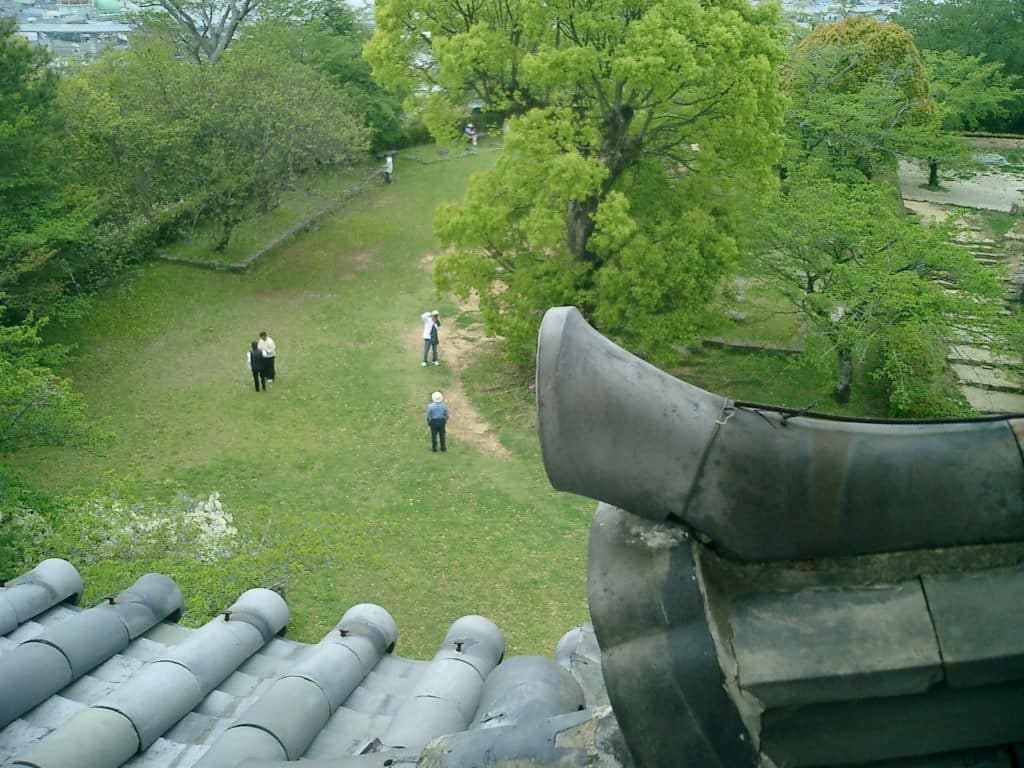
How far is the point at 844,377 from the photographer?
17.1 metres

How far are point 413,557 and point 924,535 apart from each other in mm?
10951

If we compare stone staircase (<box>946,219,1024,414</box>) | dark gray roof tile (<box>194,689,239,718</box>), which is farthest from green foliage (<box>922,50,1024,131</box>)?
dark gray roof tile (<box>194,689,239,718</box>)

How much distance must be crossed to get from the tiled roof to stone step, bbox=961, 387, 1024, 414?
41.4ft

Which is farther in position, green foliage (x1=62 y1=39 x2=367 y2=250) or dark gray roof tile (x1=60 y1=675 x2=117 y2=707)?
green foliage (x1=62 y1=39 x2=367 y2=250)

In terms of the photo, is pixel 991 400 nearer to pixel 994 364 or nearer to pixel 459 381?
pixel 994 364

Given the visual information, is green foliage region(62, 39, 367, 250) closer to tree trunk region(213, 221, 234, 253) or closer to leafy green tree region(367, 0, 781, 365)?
tree trunk region(213, 221, 234, 253)

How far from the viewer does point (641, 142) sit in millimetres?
16391

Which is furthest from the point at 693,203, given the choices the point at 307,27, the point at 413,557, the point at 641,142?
the point at 307,27

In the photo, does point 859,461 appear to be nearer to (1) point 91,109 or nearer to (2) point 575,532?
(2) point 575,532

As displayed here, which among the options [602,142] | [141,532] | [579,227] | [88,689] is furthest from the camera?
[579,227]

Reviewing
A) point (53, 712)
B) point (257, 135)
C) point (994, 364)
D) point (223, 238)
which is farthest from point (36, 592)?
point (223, 238)

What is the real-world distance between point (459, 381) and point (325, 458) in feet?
11.7

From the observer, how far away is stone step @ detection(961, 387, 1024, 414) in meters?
16.2

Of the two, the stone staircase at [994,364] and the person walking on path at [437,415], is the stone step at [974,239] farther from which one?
the person walking on path at [437,415]
